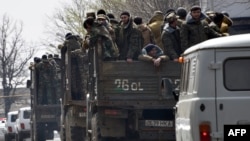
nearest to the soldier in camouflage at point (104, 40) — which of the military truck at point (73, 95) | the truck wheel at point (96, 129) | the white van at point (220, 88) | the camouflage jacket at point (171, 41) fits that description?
the camouflage jacket at point (171, 41)

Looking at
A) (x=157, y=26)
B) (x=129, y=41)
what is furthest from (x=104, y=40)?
(x=157, y=26)

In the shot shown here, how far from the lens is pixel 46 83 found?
31.7 metres

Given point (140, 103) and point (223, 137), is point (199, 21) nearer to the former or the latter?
point (140, 103)

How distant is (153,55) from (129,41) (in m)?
1.11

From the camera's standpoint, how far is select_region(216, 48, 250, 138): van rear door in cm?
1190

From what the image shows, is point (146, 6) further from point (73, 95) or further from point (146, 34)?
point (146, 34)

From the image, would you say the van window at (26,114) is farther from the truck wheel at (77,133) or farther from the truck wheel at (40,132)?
the truck wheel at (77,133)

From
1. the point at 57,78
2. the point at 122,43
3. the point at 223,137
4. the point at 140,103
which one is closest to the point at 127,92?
the point at 140,103

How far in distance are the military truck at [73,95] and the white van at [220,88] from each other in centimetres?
1090

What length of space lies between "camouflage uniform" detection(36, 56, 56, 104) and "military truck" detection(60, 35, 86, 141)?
6.10 meters

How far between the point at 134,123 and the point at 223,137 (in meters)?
7.20

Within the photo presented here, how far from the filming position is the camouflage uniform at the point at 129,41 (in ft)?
65.2

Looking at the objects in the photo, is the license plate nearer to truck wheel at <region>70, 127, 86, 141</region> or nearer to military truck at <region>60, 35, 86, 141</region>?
military truck at <region>60, 35, 86, 141</region>

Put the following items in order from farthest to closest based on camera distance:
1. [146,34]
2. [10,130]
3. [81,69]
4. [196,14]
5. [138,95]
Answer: [10,130] → [81,69] → [146,34] → [138,95] → [196,14]
